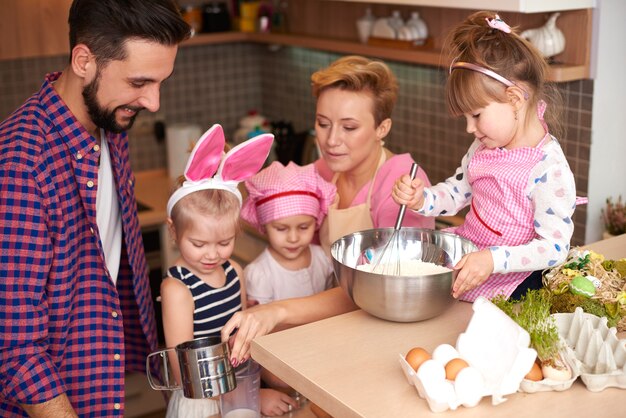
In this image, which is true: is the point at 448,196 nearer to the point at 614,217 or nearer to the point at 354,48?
the point at 614,217

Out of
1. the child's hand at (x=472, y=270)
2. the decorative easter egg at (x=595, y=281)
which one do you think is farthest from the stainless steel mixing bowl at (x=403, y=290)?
the decorative easter egg at (x=595, y=281)

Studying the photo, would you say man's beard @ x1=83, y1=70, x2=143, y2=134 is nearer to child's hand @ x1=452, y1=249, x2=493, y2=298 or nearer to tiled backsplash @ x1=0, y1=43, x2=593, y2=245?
child's hand @ x1=452, y1=249, x2=493, y2=298

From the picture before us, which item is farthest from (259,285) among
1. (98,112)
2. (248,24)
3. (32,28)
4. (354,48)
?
(248,24)

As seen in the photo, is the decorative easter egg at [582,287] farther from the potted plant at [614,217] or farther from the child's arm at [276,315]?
the potted plant at [614,217]

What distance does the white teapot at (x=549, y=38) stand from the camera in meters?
2.26

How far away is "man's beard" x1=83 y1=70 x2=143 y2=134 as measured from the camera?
5.45ft

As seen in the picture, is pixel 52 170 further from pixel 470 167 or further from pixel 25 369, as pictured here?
pixel 470 167

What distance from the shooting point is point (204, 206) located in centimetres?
182

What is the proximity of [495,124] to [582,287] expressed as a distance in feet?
1.10

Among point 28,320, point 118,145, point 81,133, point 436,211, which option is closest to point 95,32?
point 81,133

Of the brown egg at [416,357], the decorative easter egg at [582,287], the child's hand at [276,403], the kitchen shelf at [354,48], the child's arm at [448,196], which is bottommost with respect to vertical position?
the child's hand at [276,403]

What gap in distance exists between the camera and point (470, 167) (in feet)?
5.29

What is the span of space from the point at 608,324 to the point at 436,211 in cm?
45

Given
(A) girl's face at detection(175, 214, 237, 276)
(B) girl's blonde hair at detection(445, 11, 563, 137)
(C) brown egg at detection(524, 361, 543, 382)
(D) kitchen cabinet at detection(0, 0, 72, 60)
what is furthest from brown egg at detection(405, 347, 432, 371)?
(D) kitchen cabinet at detection(0, 0, 72, 60)
